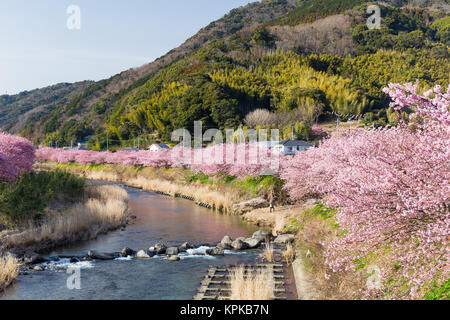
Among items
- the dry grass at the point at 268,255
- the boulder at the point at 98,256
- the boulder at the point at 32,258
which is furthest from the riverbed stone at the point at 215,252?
the boulder at the point at 32,258

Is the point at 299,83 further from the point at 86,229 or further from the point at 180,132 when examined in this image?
the point at 86,229

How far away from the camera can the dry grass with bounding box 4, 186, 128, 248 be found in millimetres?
18578

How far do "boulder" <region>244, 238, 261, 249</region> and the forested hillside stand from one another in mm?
56286

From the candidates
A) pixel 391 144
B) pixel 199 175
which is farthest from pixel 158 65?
pixel 391 144

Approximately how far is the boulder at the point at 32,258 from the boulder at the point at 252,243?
10.4m

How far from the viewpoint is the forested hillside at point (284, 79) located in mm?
89125

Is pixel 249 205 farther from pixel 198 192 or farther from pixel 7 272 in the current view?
pixel 7 272

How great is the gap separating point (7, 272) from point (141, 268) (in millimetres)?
5311

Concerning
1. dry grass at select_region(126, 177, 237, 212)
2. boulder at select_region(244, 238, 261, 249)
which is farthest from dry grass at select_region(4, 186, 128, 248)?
boulder at select_region(244, 238, 261, 249)

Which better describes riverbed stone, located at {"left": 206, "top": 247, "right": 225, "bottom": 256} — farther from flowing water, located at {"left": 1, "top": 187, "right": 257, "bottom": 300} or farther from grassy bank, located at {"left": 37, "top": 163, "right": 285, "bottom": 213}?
grassy bank, located at {"left": 37, "top": 163, "right": 285, "bottom": 213}

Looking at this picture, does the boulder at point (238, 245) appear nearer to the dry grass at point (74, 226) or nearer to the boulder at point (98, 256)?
the boulder at point (98, 256)

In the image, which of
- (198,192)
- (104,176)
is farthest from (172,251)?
(104,176)

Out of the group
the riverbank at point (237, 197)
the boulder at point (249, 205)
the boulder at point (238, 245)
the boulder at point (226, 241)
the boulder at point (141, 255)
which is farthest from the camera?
the boulder at point (249, 205)

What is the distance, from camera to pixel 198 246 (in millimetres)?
20188
